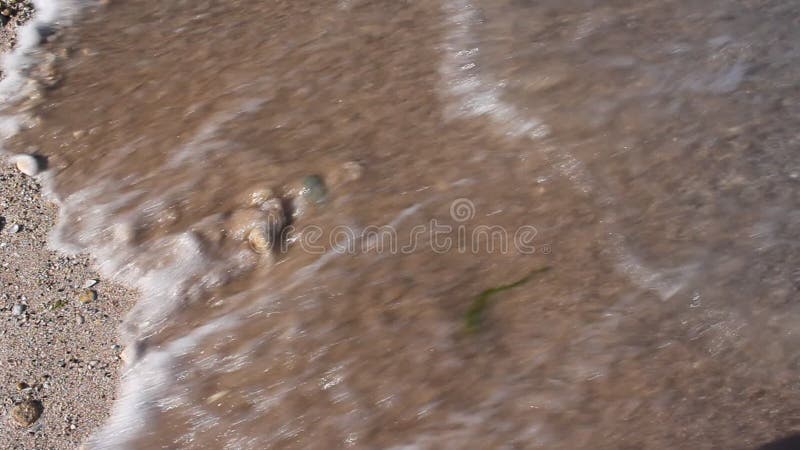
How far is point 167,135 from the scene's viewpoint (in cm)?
311

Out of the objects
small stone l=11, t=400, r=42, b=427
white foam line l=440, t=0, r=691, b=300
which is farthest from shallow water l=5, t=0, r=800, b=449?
small stone l=11, t=400, r=42, b=427

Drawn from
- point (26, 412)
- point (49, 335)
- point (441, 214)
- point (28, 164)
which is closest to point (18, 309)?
point (49, 335)

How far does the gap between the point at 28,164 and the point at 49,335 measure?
75 centimetres

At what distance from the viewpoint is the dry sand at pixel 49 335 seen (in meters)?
2.41

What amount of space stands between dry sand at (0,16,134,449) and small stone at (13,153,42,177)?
10 cm

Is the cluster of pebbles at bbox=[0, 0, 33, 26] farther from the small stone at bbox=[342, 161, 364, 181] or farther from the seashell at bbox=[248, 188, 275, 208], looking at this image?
the small stone at bbox=[342, 161, 364, 181]

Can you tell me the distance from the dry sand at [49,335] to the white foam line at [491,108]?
1319 millimetres

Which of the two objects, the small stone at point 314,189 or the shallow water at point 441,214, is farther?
the small stone at point 314,189

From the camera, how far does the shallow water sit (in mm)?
2355

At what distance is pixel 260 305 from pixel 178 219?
473 mm

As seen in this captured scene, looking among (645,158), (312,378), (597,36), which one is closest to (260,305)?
(312,378)

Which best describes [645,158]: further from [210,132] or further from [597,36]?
[210,132]

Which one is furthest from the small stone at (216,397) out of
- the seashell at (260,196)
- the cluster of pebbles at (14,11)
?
the cluster of pebbles at (14,11)

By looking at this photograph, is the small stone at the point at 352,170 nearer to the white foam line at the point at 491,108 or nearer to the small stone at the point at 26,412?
the white foam line at the point at 491,108
